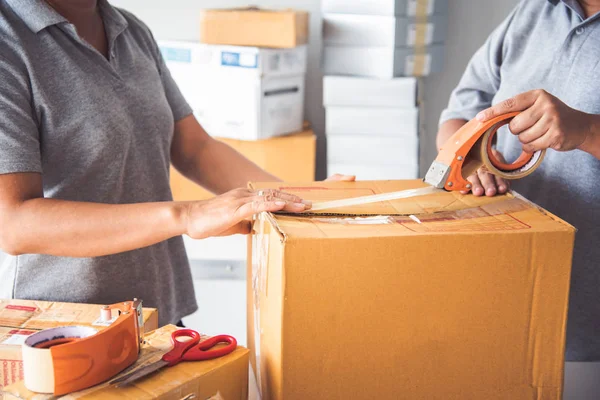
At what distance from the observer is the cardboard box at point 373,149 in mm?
2314

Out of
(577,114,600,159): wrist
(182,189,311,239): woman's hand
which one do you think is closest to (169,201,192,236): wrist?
(182,189,311,239): woman's hand

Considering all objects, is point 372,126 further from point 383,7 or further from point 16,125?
point 16,125

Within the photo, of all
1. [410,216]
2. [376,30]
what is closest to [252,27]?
[376,30]

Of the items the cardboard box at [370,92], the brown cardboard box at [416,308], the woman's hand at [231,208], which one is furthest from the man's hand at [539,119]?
the cardboard box at [370,92]

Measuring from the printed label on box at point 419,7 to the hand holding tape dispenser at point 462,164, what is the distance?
1.41 meters

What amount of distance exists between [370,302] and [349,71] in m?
1.65

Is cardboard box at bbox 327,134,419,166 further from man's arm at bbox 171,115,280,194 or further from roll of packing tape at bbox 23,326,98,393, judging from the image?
roll of packing tape at bbox 23,326,98,393

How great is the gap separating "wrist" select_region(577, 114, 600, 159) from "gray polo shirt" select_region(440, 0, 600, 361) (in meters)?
0.11

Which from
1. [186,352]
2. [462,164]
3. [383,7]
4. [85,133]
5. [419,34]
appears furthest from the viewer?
[419,34]

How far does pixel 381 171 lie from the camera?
7.73 ft

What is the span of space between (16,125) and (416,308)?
573 millimetres

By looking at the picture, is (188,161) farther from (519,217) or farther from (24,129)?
(519,217)

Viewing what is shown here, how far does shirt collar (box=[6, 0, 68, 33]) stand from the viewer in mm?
996

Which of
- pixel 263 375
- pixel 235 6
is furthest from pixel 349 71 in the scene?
pixel 263 375
